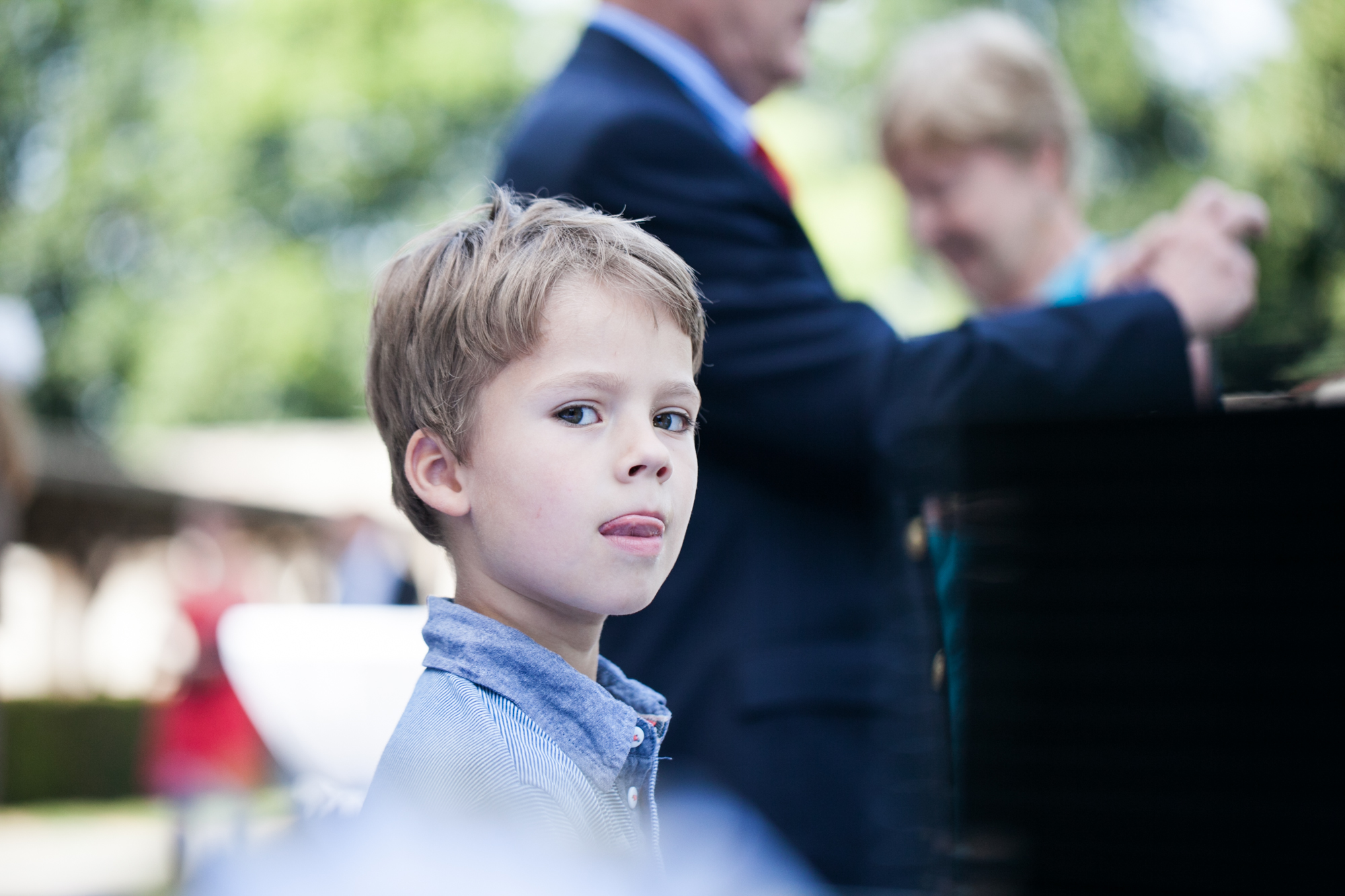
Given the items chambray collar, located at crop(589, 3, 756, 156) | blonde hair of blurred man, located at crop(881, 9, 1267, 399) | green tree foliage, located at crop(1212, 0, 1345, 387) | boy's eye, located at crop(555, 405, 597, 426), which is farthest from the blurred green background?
boy's eye, located at crop(555, 405, 597, 426)

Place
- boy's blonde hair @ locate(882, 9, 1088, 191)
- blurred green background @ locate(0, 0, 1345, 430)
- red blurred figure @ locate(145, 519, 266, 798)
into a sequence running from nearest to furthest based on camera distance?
boy's blonde hair @ locate(882, 9, 1088, 191)
red blurred figure @ locate(145, 519, 266, 798)
blurred green background @ locate(0, 0, 1345, 430)

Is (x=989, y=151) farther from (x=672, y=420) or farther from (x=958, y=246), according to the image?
(x=672, y=420)

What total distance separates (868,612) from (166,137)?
20642mm

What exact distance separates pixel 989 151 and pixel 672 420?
2178mm

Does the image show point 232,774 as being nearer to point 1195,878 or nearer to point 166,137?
point 1195,878

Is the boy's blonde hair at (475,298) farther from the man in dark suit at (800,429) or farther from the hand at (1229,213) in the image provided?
the hand at (1229,213)

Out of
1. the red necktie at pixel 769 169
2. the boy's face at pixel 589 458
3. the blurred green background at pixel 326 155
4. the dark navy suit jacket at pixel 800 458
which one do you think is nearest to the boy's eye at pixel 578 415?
the boy's face at pixel 589 458

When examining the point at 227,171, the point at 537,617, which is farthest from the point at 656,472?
the point at 227,171

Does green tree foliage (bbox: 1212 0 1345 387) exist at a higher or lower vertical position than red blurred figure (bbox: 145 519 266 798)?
higher

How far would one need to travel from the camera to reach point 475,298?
70cm

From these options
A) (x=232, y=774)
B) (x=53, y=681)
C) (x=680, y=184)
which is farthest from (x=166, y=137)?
(x=680, y=184)

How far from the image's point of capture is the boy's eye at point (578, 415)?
64 cm

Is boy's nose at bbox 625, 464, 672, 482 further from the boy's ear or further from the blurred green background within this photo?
the blurred green background

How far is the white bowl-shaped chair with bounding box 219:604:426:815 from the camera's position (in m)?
0.77
